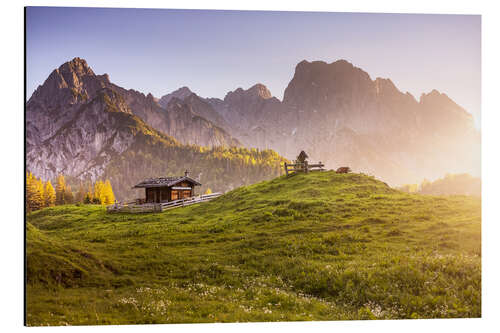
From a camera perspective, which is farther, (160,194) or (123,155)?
(123,155)

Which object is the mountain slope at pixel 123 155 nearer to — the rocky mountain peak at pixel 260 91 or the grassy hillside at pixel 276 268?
the grassy hillside at pixel 276 268

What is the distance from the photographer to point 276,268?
1395cm

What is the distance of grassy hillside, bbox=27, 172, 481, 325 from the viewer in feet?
35.6

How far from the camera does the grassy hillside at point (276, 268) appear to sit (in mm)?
10852

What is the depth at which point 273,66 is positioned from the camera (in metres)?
19.7

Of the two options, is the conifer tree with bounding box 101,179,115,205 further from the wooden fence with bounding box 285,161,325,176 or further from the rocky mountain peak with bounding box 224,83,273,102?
the rocky mountain peak with bounding box 224,83,273,102

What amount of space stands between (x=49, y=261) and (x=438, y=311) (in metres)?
14.7

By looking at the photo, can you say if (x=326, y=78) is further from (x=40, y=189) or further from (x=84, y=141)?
(x=84, y=141)

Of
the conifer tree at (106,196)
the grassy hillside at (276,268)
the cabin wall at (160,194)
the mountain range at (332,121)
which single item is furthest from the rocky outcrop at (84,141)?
the cabin wall at (160,194)

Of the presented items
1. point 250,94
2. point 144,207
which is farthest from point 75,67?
point 144,207

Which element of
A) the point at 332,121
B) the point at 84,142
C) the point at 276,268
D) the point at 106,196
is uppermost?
the point at 84,142

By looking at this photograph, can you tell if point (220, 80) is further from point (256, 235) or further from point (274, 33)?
point (256, 235)

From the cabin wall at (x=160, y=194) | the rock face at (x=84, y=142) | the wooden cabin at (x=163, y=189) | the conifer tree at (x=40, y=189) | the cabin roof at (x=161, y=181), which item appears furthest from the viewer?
the cabin wall at (x=160, y=194)

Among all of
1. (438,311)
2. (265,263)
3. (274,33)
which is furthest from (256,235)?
(274,33)
